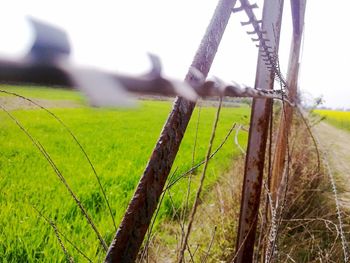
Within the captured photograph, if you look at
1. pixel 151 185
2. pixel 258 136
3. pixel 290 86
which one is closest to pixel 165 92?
pixel 151 185

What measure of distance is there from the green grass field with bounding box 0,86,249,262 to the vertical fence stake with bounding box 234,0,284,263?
0.45 metres

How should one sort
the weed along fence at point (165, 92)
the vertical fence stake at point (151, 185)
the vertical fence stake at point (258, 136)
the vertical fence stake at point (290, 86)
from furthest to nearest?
the vertical fence stake at point (290, 86)
the vertical fence stake at point (258, 136)
the vertical fence stake at point (151, 185)
the weed along fence at point (165, 92)

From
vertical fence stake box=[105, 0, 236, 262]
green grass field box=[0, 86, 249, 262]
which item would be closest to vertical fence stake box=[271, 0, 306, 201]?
green grass field box=[0, 86, 249, 262]

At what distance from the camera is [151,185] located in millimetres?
699

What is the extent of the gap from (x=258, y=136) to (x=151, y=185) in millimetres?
1036

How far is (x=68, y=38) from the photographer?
0.82ft

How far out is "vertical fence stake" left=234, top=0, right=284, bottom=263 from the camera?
5.27 feet

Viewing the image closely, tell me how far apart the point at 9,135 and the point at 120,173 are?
12.4 ft

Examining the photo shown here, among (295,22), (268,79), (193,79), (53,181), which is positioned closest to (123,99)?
(193,79)

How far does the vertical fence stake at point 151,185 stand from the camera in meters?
0.67

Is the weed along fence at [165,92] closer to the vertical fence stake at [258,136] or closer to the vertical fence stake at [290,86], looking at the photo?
the vertical fence stake at [258,136]

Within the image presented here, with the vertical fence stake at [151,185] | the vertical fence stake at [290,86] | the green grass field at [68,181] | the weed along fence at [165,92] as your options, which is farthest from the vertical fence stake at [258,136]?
the vertical fence stake at [151,185]

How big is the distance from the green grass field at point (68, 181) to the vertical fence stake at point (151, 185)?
0.22 metres

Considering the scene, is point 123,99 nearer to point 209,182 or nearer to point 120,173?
point 209,182
